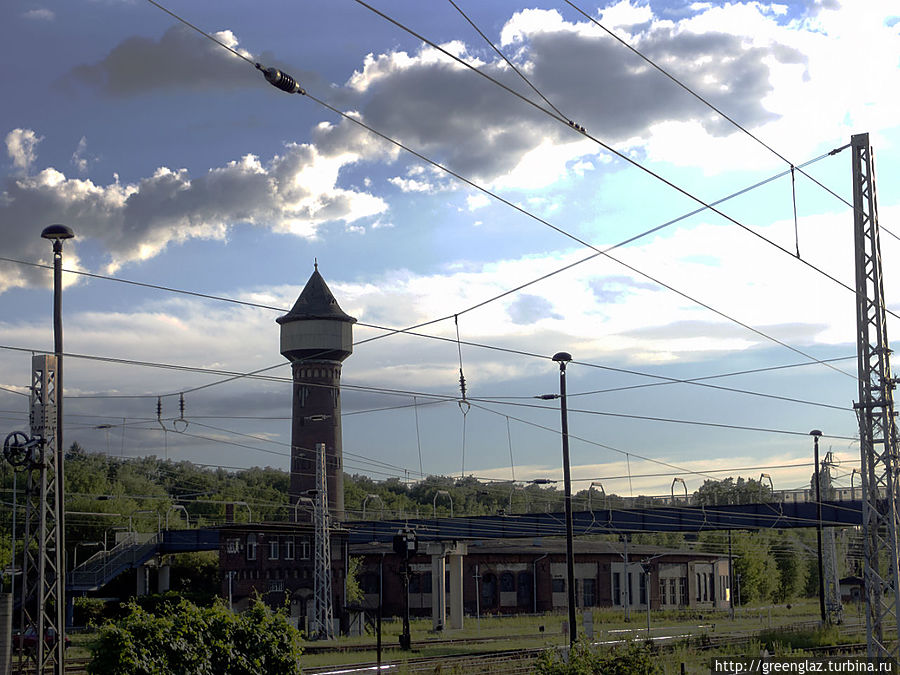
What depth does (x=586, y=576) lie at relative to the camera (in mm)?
83188

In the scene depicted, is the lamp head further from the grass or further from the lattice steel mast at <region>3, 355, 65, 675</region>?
the grass

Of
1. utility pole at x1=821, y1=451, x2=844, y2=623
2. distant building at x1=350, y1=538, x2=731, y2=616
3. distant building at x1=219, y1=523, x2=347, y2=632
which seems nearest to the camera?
utility pole at x1=821, y1=451, x2=844, y2=623

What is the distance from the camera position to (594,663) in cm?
1797

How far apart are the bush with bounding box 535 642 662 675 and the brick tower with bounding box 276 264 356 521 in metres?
58.5

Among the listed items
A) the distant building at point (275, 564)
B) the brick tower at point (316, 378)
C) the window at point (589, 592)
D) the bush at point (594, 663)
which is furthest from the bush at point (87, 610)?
the bush at point (594, 663)

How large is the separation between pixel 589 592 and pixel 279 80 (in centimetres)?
7603

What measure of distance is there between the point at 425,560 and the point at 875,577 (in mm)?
58778

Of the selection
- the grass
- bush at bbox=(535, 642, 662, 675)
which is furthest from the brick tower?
bush at bbox=(535, 642, 662, 675)

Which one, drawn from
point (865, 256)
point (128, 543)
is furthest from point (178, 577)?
point (865, 256)

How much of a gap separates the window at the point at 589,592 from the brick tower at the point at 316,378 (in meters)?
21.1

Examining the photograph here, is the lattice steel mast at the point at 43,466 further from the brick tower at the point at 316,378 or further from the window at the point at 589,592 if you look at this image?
the window at the point at 589,592

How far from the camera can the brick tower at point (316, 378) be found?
258 feet

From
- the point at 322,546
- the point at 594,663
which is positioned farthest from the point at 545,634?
the point at 594,663

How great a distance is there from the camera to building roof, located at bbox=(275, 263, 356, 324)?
82938mm
